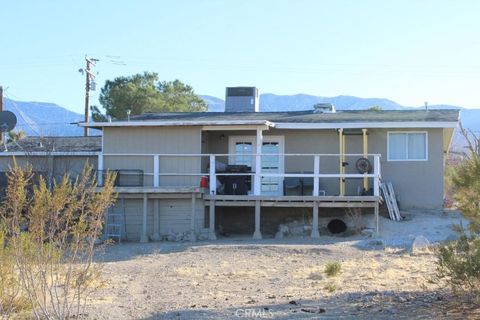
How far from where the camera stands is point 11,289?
779 centimetres

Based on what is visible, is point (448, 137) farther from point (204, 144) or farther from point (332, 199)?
point (204, 144)

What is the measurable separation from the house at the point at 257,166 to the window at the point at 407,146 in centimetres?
3

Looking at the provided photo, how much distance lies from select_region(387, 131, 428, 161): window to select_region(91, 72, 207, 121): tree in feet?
66.2

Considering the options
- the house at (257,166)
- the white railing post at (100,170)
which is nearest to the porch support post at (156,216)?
the house at (257,166)

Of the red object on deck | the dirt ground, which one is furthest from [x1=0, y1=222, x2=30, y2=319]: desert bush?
the red object on deck

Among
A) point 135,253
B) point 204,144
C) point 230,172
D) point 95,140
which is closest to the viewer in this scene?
point 135,253

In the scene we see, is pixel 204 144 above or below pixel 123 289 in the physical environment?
above

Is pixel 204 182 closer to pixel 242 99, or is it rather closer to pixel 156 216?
pixel 156 216

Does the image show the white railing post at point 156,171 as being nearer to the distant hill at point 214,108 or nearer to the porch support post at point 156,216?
the porch support post at point 156,216

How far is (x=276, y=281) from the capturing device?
1077 cm

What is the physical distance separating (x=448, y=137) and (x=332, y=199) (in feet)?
20.4

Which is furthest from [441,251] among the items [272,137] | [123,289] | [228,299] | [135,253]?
[272,137]

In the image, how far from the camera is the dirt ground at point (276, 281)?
784 centimetres

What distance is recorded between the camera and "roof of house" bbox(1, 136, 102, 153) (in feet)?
72.0
